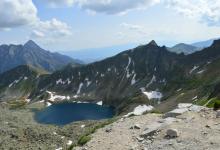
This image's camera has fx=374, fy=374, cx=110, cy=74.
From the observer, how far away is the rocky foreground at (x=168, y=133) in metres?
27.2

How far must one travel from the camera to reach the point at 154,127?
105 feet

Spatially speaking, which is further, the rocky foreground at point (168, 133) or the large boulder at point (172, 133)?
the large boulder at point (172, 133)

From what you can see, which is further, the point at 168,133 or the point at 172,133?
the point at 168,133

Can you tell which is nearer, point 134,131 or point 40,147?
point 134,131

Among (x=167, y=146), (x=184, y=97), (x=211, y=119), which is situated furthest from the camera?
(x=184, y=97)

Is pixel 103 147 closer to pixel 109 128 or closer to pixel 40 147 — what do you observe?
pixel 109 128

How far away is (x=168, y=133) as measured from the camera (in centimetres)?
2934

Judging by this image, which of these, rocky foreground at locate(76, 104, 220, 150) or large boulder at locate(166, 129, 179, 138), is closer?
rocky foreground at locate(76, 104, 220, 150)

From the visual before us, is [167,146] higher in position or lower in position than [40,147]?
higher

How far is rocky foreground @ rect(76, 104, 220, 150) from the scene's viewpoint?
27.2 metres

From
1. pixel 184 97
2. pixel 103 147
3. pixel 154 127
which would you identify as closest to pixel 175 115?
pixel 154 127

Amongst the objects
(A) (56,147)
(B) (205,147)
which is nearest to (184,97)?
(A) (56,147)

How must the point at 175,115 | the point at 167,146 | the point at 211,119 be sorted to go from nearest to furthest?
the point at 167,146 < the point at 211,119 < the point at 175,115

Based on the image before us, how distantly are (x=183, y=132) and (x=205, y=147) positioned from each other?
12.7ft
